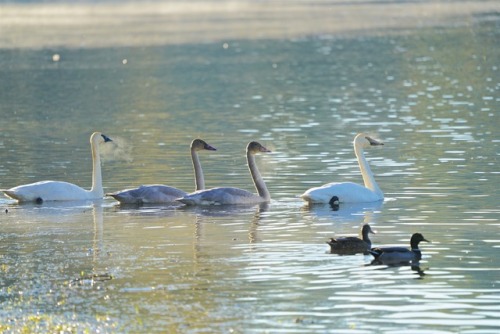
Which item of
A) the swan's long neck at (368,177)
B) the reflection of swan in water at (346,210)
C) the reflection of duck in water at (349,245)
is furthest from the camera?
the swan's long neck at (368,177)

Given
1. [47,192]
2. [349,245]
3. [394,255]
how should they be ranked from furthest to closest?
[47,192] → [349,245] → [394,255]

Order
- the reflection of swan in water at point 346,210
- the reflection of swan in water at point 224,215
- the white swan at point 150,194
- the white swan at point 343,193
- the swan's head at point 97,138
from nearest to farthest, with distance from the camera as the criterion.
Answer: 1. the reflection of swan in water at point 224,215
2. the reflection of swan in water at point 346,210
3. the white swan at point 343,193
4. the white swan at point 150,194
5. the swan's head at point 97,138

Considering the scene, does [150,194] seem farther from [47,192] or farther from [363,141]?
[363,141]

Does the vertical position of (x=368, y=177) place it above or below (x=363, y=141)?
below

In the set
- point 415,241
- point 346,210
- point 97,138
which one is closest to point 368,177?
point 346,210

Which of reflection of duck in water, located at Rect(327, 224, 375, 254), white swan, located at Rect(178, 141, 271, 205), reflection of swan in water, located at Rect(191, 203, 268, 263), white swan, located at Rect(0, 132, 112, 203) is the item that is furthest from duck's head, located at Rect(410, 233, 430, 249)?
white swan, located at Rect(0, 132, 112, 203)

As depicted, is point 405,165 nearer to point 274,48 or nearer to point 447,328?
point 447,328

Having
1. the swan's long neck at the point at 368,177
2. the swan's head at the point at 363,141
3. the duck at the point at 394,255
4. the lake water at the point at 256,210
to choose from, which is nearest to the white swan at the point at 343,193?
the swan's long neck at the point at 368,177

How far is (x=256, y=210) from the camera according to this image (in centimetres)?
2122

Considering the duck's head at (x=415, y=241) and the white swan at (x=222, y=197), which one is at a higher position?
the white swan at (x=222, y=197)

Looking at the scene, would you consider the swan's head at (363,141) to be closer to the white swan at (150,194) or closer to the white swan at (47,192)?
the white swan at (150,194)

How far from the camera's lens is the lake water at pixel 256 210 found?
544 inches

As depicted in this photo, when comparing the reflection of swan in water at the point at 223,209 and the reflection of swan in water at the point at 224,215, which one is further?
the reflection of swan in water at the point at 223,209

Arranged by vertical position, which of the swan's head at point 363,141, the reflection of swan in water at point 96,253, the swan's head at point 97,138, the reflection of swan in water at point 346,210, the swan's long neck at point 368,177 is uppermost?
the swan's head at point 97,138
